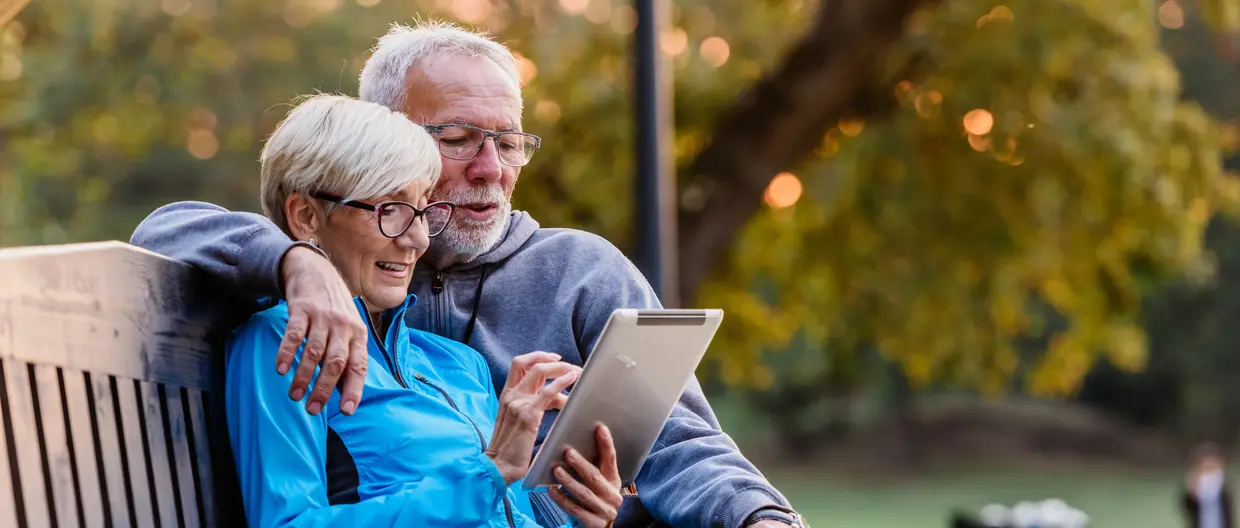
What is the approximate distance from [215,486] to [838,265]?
822 centimetres

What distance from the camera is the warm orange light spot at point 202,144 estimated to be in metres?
14.0

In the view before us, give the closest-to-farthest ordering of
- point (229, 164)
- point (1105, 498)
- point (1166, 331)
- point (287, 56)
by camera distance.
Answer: point (287, 56)
point (229, 164)
point (1105, 498)
point (1166, 331)

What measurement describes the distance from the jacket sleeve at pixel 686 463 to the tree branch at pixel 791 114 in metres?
6.05

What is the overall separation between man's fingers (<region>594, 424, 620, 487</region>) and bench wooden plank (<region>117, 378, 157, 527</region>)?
2.25ft

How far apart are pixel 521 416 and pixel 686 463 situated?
64 centimetres

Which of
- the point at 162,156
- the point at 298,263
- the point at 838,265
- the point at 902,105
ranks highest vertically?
the point at 162,156

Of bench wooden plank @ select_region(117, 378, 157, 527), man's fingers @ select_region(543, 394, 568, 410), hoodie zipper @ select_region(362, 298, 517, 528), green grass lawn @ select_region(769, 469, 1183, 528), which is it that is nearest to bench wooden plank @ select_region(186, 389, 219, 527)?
bench wooden plank @ select_region(117, 378, 157, 527)

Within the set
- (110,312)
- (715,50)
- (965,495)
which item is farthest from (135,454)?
(965,495)

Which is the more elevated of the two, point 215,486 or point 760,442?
point 760,442

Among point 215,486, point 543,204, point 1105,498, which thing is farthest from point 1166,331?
point 215,486

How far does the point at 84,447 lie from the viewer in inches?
75.7

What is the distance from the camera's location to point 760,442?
4400 cm

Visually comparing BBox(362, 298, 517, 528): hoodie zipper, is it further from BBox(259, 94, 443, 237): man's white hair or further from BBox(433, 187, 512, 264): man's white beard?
BBox(433, 187, 512, 264): man's white beard

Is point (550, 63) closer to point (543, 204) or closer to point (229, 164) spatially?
point (543, 204)
